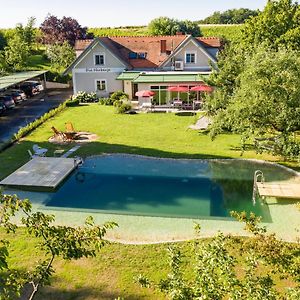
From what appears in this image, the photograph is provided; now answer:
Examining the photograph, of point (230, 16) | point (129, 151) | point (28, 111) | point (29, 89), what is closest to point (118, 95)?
point (28, 111)

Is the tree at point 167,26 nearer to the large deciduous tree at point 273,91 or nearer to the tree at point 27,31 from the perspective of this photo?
the tree at point 27,31

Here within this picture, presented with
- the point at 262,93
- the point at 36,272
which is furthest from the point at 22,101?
the point at 36,272

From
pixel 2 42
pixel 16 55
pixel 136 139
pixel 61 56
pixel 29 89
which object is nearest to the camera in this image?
pixel 136 139

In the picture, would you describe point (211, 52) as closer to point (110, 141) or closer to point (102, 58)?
point (102, 58)

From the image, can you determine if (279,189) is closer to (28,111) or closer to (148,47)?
(28,111)

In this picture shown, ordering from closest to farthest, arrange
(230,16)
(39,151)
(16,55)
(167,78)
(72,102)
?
(39,151)
(167,78)
(72,102)
(16,55)
(230,16)

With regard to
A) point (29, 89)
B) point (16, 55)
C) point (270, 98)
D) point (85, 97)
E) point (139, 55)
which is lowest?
point (85, 97)
